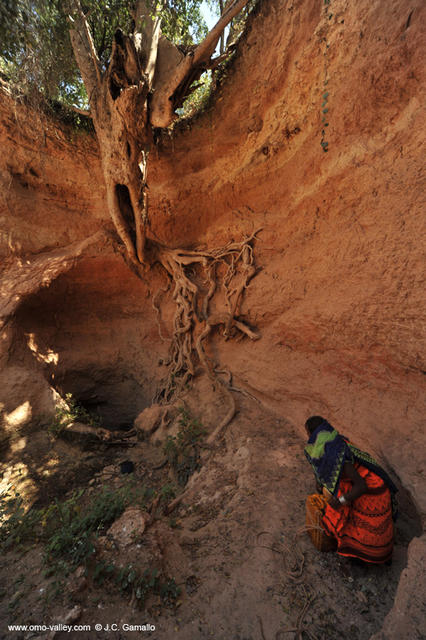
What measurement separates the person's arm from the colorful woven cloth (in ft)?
0.14

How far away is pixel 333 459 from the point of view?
63.6 inches

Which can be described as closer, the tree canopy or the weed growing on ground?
the weed growing on ground

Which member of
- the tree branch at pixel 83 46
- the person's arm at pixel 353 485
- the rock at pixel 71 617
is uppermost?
the tree branch at pixel 83 46

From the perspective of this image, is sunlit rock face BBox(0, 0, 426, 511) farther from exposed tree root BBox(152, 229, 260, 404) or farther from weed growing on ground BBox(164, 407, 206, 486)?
weed growing on ground BBox(164, 407, 206, 486)

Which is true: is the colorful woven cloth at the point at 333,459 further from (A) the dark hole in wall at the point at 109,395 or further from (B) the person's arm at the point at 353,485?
(A) the dark hole in wall at the point at 109,395

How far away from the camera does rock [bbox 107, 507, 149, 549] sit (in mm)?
1718

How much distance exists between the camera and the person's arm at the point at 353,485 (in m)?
1.55

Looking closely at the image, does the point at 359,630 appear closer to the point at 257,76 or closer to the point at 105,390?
the point at 105,390

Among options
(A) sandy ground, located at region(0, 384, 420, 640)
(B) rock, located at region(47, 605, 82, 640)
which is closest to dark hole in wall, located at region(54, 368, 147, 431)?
(A) sandy ground, located at region(0, 384, 420, 640)

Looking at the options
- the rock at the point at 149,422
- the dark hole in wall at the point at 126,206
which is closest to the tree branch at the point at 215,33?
the dark hole in wall at the point at 126,206

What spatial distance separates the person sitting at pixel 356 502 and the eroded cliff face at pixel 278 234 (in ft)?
1.05

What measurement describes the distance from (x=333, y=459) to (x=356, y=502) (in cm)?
31

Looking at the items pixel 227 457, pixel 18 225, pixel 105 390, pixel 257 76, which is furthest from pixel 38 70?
pixel 227 457

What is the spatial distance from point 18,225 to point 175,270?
9.60 ft
